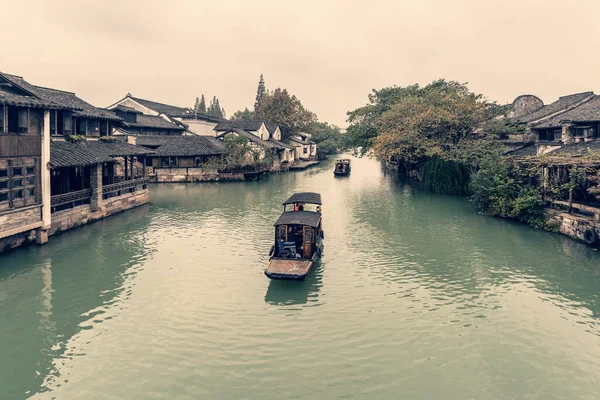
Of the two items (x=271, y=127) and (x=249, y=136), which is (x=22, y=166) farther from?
(x=271, y=127)

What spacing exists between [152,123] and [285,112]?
38.7m

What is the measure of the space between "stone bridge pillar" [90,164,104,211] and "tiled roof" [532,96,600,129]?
37256 millimetres

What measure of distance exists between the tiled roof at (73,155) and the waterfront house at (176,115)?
43785 millimetres

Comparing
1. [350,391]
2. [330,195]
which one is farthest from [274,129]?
[350,391]

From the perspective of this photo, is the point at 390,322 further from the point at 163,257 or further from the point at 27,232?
the point at 27,232

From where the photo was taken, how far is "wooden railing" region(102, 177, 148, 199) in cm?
3181

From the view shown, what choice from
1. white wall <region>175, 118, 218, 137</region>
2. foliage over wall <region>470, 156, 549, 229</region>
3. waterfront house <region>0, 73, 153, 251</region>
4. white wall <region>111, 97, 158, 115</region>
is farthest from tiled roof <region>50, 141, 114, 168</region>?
white wall <region>175, 118, 218, 137</region>

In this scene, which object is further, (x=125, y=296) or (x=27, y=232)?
(x=27, y=232)

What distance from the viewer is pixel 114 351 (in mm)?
12648

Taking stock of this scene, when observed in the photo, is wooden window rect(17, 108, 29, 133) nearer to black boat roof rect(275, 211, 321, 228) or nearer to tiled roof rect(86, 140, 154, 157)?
tiled roof rect(86, 140, 154, 157)

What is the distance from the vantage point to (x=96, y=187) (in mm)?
29688

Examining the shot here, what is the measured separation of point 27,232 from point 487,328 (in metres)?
23.5

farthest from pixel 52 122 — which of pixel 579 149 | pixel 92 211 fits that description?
pixel 579 149

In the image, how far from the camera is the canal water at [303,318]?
11.1 meters
